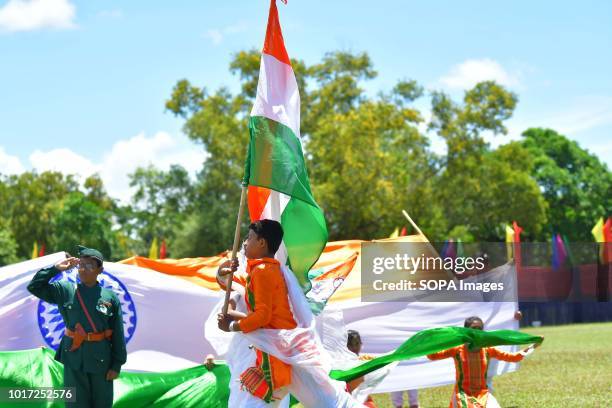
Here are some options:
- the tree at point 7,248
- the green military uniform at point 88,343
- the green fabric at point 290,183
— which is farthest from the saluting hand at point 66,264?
the tree at point 7,248

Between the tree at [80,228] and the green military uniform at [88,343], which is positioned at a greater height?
the tree at [80,228]

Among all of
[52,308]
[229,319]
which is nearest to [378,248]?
[52,308]

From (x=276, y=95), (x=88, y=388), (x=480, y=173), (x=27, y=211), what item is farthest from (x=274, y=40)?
(x=27, y=211)

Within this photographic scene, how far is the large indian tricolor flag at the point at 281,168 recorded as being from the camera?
279 inches

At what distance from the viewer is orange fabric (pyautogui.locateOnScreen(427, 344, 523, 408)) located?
9.03 m

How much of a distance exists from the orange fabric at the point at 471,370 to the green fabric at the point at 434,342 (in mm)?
1450

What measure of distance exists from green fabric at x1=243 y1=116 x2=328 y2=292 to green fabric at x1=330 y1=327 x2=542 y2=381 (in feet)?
2.54

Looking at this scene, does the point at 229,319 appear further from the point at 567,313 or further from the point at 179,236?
the point at 567,313

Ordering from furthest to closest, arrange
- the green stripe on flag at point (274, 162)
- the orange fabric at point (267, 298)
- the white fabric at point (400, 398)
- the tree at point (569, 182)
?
the tree at point (569, 182) < the white fabric at point (400, 398) < the green stripe on flag at point (274, 162) < the orange fabric at point (267, 298)

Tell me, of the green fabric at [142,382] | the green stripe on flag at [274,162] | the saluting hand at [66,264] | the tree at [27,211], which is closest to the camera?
the green stripe on flag at [274,162]

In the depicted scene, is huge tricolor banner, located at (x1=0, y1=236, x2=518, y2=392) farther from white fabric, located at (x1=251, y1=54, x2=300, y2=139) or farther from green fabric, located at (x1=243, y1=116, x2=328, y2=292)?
white fabric, located at (x1=251, y1=54, x2=300, y2=139)

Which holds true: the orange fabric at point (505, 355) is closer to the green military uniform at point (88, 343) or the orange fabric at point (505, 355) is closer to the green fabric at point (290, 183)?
the green fabric at point (290, 183)

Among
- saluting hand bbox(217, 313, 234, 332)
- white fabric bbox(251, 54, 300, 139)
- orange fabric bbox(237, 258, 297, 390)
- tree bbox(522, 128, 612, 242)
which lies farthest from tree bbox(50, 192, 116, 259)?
orange fabric bbox(237, 258, 297, 390)

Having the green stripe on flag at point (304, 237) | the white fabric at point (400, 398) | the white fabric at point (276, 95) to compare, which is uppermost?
the white fabric at point (276, 95)
